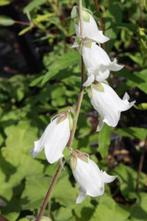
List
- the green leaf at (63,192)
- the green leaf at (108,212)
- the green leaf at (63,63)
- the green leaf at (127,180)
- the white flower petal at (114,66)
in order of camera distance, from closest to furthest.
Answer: the white flower petal at (114,66)
the green leaf at (63,63)
the green leaf at (108,212)
the green leaf at (63,192)
the green leaf at (127,180)

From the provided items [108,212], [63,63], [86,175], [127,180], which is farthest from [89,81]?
[127,180]

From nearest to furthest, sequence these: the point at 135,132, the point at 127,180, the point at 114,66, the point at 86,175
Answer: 1. the point at 114,66
2. the point at 86,175
3. the point at 135,132
4. the point at 127,180

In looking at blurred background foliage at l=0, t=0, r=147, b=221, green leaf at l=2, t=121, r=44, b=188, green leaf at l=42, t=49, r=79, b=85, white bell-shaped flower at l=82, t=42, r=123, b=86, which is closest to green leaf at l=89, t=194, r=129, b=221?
blurred background foliage at l=0, t=0, r=147, b=221

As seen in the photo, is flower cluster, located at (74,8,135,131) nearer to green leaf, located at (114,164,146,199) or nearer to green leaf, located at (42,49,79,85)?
green leaf, located at (42,49,79,85)

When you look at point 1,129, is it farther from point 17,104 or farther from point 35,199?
point 35,199

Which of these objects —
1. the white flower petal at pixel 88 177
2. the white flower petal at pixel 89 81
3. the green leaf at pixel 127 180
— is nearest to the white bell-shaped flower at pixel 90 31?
the white flower petal at pixel 89 81

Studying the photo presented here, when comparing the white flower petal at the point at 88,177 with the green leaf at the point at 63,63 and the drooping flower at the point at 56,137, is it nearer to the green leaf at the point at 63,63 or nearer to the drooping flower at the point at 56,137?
the drooping flower at the point at 56,137

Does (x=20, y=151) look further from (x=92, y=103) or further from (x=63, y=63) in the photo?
(x=92, y=103)

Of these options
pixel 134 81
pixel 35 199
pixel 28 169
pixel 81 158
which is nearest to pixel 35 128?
pixel 28 169
